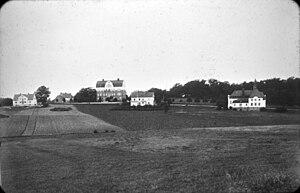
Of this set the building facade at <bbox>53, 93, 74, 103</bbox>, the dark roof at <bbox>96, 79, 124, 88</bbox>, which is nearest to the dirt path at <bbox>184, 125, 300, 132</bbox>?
the dark roof at <bbox>96, 79, 124, 88</bbox>

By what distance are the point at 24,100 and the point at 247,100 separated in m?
5.35

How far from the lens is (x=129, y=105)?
686 cm

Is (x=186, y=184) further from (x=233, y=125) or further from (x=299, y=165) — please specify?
(x=233, y=125)

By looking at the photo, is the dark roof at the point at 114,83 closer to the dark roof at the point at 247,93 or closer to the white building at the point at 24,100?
the white building at the point at 24,100

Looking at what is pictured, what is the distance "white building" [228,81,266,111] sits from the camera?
6.26m

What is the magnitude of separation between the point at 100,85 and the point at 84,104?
1586 mm

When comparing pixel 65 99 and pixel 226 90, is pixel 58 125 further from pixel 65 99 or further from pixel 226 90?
pixel 226 90

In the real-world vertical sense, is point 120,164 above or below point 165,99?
below

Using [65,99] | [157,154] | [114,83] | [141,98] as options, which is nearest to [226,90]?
[141,98]

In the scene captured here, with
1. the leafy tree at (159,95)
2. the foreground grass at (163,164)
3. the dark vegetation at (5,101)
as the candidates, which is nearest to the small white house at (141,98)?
the leafy tree at (159,95)

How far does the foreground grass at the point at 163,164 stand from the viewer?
403cm

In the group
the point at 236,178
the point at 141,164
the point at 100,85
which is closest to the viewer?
the point at 236,178

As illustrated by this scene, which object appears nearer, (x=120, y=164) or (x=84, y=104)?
(x=120, y=164)

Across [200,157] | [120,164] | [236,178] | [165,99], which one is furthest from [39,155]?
[236,178]
